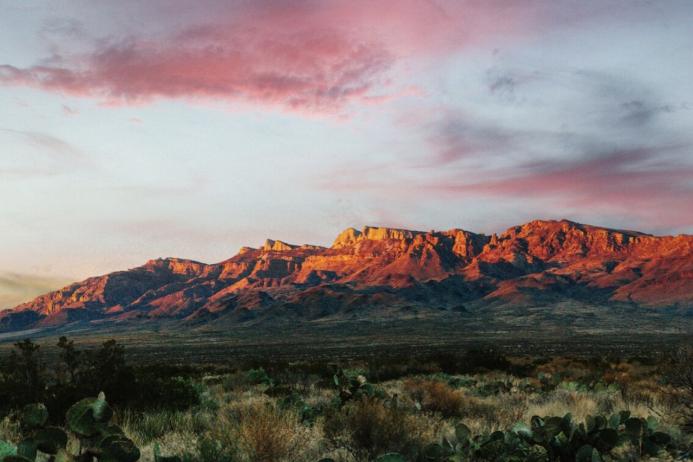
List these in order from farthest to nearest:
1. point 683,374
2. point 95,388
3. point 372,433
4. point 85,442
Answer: point 95,388
point 683,374
point 372,433
point 85,442

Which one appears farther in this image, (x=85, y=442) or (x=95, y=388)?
(x=95, y=388)

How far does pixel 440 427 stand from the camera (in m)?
8.97

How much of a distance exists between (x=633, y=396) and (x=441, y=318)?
185m

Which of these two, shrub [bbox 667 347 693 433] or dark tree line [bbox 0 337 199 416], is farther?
dark tree line [bbox 0 337 199 416]

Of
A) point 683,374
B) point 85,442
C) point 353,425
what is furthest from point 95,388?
point 683,374

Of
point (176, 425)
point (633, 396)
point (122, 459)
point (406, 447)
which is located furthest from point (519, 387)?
point (122, 459)

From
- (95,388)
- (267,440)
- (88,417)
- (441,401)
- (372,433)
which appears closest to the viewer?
(88,417)

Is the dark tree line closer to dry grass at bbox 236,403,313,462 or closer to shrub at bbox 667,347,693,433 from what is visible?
dry grass at bbox 236,403,313,462

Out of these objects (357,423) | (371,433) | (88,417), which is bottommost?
(371,433)

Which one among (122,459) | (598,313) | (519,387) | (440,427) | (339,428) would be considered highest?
(122,459)

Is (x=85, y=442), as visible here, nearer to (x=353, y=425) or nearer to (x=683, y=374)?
(x=353, y=425)

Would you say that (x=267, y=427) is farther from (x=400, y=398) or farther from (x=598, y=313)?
(x=598, y=313)

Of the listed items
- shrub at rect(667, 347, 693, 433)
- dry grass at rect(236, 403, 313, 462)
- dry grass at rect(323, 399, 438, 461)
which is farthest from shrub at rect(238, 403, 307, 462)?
shrub at rect(667, 347, 693, 433)

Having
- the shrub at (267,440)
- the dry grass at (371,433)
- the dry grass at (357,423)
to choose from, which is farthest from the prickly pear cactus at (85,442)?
the dry grass at (371,433)
